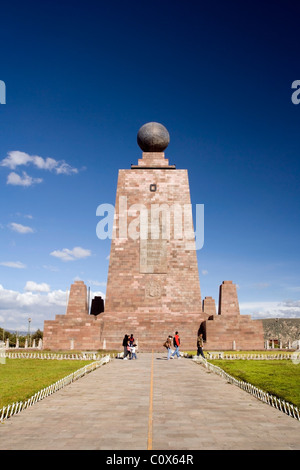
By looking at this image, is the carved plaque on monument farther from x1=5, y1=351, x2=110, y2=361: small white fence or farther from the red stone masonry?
x1=5, y1=351, x2=110, y2=361: small white fence

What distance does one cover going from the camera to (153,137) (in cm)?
3816

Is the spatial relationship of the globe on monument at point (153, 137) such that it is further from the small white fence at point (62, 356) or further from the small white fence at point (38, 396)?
the small white fence at point (38, 396)

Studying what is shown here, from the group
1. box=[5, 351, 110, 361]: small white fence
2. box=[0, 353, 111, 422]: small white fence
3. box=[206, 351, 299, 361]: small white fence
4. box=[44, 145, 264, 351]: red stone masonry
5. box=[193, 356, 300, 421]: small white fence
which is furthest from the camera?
box=[44, 145, 264, 351]: red stone masonry

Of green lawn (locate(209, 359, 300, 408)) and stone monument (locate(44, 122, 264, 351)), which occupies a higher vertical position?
stone monument (locate(44, 122, 264, 351))

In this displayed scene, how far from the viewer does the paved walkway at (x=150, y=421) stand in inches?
243

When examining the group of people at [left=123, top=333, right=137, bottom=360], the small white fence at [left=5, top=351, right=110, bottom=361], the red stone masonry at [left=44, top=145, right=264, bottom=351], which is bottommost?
the small white fence at [left=5, top=351, right=110, bottom=361]

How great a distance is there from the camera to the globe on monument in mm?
38250

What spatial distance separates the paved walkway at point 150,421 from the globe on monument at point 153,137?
1153 inches

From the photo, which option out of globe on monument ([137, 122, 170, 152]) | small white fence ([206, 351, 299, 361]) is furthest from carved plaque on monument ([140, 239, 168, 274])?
small white fence ([206, 351, 299, 361])

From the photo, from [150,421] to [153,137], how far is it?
1308 inches

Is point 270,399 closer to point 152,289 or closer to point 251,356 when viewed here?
point 251,356

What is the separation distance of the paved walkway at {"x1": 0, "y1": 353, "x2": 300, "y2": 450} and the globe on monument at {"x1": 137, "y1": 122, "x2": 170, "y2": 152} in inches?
1153

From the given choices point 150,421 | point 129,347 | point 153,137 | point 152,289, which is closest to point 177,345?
point 129,347
